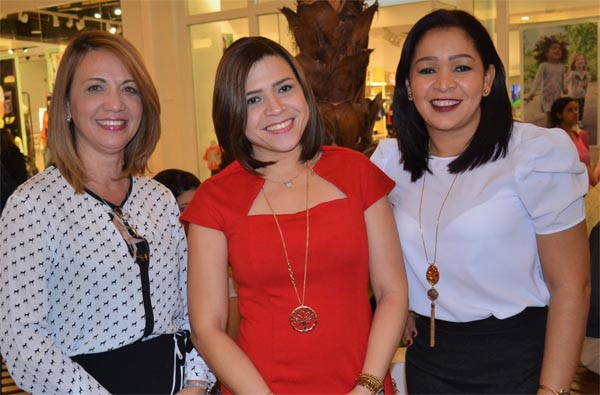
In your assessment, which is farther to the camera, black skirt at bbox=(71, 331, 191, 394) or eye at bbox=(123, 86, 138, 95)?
eye at bbox=(123, 86, 138, 95)

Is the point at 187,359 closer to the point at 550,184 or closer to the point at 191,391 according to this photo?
the point at 191,391

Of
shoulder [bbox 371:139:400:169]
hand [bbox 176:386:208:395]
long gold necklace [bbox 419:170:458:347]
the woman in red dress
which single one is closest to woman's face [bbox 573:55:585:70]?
shoulder [bbox 371:139:400:169]

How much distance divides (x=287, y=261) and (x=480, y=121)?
816 millimetres

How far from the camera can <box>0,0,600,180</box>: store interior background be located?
6.88m

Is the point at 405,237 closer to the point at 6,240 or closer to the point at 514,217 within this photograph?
the point at 514,217

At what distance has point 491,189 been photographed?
1.90 metres

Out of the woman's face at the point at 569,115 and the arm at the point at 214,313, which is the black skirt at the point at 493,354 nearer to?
the arm at the point at 214,313

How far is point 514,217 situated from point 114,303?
4.06 feet

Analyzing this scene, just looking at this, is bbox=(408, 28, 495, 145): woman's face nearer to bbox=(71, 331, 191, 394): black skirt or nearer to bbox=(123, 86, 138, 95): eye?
bbox=(123, 86, 138, 95): eye

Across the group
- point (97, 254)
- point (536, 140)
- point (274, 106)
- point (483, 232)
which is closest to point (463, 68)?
point (536, 140)

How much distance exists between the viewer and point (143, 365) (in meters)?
1.90

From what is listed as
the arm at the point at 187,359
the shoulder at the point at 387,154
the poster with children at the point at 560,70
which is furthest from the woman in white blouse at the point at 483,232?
the poster with children at the point at 560,70

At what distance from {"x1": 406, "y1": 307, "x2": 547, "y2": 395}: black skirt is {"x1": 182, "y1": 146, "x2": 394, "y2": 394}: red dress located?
0.32 m

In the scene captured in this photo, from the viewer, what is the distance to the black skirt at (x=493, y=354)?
75.9 inches
